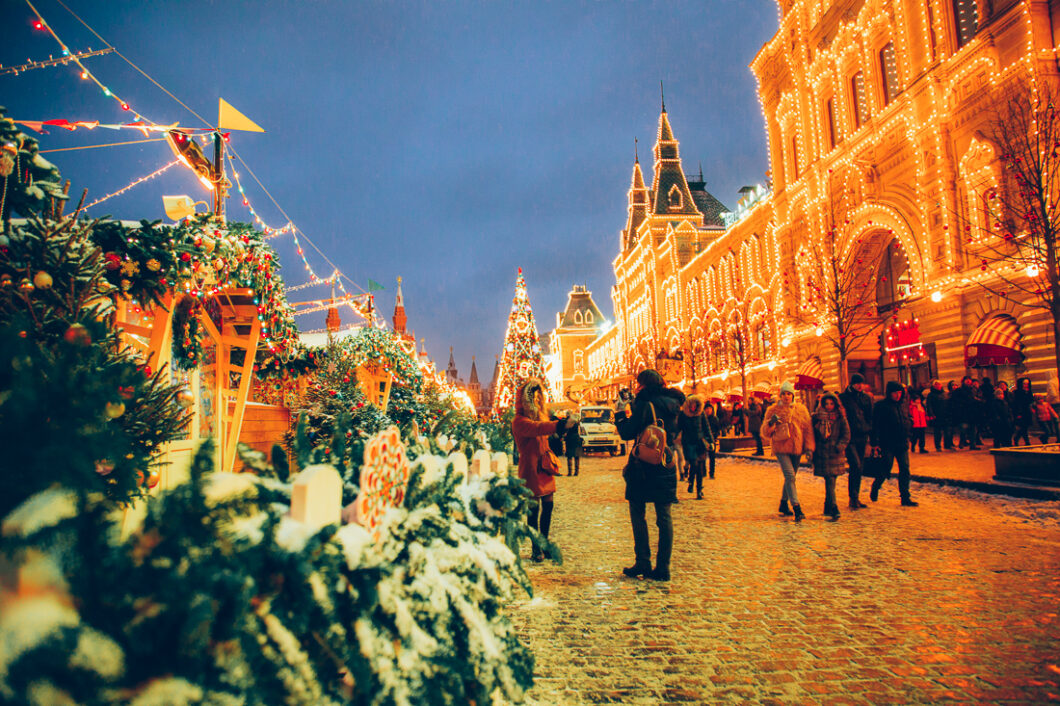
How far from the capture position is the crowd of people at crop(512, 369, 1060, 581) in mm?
5820

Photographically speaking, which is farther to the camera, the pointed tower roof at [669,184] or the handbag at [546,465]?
the pointed tower roof at [669,184]

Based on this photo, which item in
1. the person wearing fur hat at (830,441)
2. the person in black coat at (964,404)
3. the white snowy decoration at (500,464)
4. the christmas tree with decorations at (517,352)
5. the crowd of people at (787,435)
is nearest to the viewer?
the white snowy decoration at (500,464)

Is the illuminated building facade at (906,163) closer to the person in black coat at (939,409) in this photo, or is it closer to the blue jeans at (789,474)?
the person in black coat at (939,409)

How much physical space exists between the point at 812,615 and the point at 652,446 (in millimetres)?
1896

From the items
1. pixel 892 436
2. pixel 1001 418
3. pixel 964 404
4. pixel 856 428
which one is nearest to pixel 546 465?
pixel 856 428

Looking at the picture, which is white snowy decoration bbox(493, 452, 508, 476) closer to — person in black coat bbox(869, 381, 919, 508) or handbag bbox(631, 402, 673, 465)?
handbag bbox(631, 402, 673, 465)

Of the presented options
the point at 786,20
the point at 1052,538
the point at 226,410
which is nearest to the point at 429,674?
the point at 1052,538

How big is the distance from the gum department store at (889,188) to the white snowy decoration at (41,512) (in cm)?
1729

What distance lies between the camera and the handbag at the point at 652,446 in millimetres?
5758

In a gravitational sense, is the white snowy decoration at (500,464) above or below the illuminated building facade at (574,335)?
below

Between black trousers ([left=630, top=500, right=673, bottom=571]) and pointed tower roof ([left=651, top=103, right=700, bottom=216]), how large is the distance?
6379cm

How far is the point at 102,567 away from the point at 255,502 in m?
0.44

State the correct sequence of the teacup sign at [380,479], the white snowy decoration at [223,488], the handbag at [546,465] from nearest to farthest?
the white snowy decoration at [223,488], the teacup sign at [380,479], the handbag at [546,465]

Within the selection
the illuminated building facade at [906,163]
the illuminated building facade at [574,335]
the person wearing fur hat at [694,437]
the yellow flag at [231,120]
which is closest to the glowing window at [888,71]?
the illuminated building facade at [906,163]
